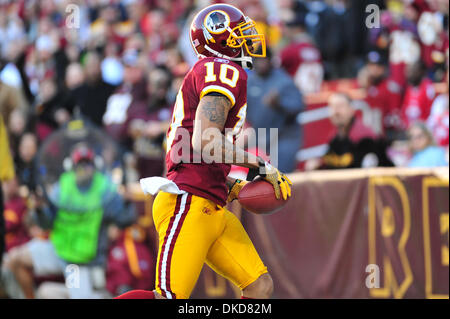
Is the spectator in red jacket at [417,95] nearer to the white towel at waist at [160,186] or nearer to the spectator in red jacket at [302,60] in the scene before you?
the spectator in red jacket at [302,60]

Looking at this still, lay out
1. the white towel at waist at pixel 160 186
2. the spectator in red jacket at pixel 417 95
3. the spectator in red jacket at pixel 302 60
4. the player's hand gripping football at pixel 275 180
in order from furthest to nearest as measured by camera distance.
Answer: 1. the spectator in red jacket at pixel 302 60
2. the spectator in red jacket at pixel 417 95
3. the player's hand gripping football at pixel 275 180
4. the white towel at waist at pixel 160 186

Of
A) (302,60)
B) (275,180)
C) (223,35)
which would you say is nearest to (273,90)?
(302,60)

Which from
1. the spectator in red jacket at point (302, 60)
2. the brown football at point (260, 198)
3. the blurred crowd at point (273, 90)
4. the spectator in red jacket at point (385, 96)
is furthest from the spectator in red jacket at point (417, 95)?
the brown football at point (260, 198)

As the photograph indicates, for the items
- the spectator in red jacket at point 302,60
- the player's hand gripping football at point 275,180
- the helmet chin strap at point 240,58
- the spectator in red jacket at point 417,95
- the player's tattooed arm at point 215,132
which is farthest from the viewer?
the spectator in red jacket at point 302,60

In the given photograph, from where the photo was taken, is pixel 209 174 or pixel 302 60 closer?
pixel 209 174

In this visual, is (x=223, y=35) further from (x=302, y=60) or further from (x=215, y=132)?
(x=302, y=60)

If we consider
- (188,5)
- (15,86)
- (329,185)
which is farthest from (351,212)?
(188,5)

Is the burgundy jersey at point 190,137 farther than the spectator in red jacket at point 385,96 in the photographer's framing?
No

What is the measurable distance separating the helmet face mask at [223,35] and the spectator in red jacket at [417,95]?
4507 mm

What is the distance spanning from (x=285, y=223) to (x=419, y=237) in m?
1.58

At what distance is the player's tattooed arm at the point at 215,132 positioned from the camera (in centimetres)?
418

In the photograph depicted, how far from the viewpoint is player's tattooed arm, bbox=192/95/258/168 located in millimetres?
4184

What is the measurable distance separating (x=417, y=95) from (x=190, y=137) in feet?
17.2

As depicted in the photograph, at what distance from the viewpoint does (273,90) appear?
900cm
